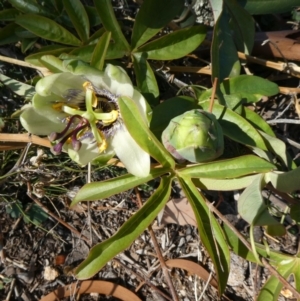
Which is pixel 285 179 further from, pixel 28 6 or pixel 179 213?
pixel 28 6

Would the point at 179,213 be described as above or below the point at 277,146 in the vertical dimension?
below

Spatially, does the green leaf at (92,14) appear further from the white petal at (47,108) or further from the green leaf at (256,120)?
the green leaf at (256,120)

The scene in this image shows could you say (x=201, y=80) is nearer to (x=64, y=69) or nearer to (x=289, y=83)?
(x=289, y=83)

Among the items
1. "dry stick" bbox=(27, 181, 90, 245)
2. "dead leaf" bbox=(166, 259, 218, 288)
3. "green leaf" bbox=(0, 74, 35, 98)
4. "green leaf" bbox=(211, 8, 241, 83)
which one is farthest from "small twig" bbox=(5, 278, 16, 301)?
"green leaf" bbox=(211, 8, 241, 83)

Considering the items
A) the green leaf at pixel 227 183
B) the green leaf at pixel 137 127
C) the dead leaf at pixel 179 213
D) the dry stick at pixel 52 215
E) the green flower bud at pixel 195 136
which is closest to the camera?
the green flower bud at pixel 195 136

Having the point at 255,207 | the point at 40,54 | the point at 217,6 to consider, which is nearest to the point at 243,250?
the point at 255,207

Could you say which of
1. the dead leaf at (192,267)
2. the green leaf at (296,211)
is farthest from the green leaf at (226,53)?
the dead leaf at (192,267)

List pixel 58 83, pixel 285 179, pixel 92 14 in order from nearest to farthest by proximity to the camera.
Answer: pixel 58 83 < pixel 285 179 < pixel 92 14
